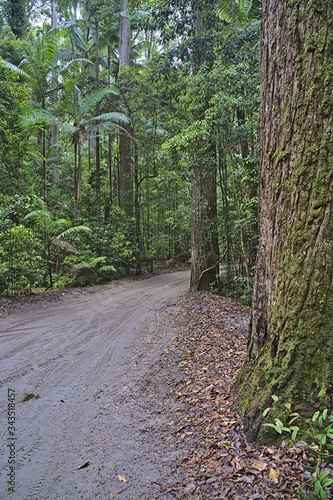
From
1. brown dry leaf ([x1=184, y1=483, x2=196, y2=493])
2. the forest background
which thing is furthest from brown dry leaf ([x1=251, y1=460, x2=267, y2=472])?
the forest background

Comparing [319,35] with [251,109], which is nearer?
[319,35]

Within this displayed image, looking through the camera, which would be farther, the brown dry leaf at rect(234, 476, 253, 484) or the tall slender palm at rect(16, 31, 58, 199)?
the tall slender palm at rect(16, 31, 58, 199)

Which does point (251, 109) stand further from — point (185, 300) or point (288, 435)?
point (288, 435)

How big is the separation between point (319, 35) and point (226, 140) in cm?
535

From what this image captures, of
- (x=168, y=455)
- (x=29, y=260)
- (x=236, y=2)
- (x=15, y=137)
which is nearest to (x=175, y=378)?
(x=168, y=455)

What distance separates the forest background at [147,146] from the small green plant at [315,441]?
16.3 feet

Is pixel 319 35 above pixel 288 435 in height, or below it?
above

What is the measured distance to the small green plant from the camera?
174 centimetres

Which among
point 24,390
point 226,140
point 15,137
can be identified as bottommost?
point 24,390

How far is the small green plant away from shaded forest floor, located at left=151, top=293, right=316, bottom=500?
8 cm

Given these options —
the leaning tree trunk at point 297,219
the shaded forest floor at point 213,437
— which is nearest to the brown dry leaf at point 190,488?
the shaded forest floor at point 213,437

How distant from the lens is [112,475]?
2.29 m

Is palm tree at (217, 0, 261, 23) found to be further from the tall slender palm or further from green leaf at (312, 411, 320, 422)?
green leaf at (312, 411, 320, 422)

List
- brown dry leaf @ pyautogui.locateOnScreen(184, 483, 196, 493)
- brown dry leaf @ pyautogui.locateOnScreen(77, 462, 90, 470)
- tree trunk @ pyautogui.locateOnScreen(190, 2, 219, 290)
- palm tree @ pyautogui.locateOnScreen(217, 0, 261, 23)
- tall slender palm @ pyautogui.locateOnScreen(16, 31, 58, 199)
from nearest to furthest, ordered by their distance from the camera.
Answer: brown dry leaf @ pyautogui.locateOnScreen(184, 483, 196, 493) → brown dry leaf @ pyautogui.locateOnScreen(77, 462, 90, 470) → palm tree @ pyautogui.locateOnScreen(217, 0, 261, 23) → tree trunk @ pyautogui.locateOnScreen(190, 2, 219, 290) → tall slender palm @ pyautogui.locateOnScreen(16, 31, 58, 199)
